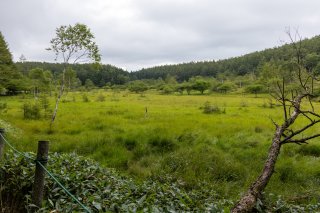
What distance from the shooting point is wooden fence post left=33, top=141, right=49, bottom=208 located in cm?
414

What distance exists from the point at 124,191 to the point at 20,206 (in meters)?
1.86

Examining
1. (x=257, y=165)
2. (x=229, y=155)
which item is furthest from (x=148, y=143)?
(x=257, y=165)

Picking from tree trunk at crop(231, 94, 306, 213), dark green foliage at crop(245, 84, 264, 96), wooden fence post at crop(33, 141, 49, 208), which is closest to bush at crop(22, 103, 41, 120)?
wooden fence post at crop(33, 141, 49, 208)

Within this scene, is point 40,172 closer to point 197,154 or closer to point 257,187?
point 257,187

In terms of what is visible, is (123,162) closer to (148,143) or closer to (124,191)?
(148,143)

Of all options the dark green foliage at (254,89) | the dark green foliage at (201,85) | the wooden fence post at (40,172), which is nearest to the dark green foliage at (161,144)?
the wooden fence post at (40,172)

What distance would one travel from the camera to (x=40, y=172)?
4184 millimetres

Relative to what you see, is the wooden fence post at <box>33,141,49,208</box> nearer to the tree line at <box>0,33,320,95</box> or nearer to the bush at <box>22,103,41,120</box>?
the tree line at <box>0,33,320,95</box>

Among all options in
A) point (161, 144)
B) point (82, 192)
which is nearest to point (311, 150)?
point (161, 144)

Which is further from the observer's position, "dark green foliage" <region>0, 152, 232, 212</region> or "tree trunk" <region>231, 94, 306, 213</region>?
"tree trunk" <region>231, 94, 306, 213</region>

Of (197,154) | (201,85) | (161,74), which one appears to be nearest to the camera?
(197,154)

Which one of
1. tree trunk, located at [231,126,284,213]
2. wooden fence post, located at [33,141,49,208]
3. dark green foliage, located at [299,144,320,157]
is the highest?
wooden fence post, located at [33,141,49,208]

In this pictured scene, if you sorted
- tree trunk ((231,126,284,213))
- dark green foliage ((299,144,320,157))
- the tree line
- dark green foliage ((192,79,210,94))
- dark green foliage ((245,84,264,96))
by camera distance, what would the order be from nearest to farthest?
tree trunk ((231,126,284,213))
dark green foliage ((299,144,320,157))
the tree line
dark green foliage ((245,84,264,96))
dark green foliage ((192,79,210,94))

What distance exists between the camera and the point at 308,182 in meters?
9.66
